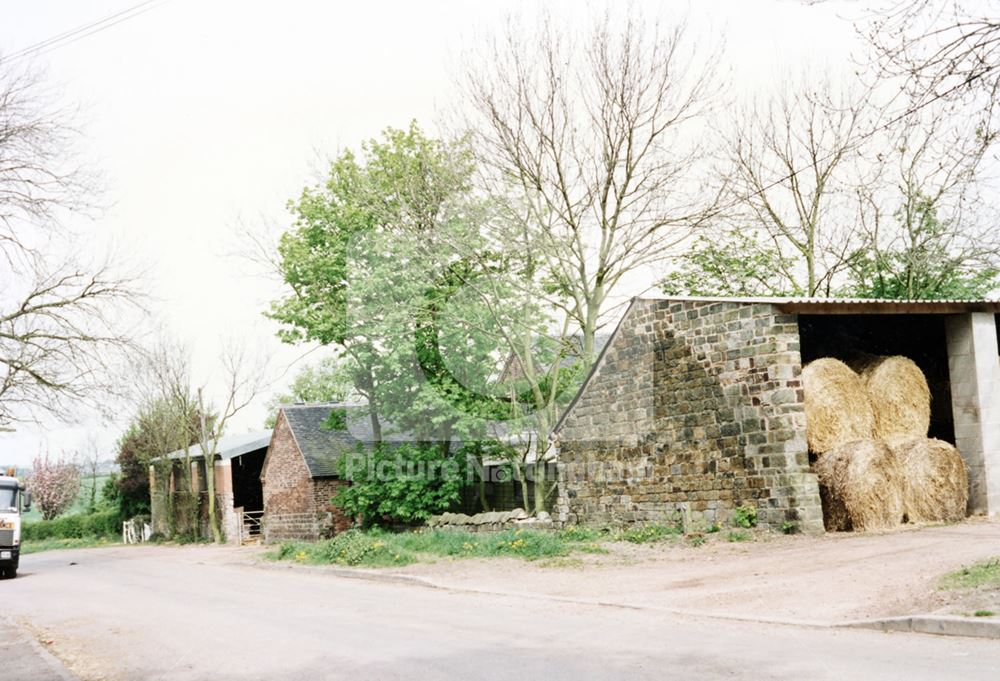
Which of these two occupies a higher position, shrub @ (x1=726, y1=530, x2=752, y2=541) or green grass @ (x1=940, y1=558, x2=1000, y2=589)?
green grass @ (x1=940, y1=558, x2=1000, y2=589)

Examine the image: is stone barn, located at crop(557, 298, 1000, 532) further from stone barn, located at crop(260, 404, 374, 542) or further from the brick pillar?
stone barn, located at crop(260, 404, 374, 542)

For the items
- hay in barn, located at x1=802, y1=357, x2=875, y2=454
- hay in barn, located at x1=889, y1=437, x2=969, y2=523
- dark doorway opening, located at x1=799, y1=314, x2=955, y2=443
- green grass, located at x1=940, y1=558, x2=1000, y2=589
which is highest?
dark doorway opening, located at x1=799, y1=314, x2=955, y2=443

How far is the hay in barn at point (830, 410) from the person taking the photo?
16.2 metres

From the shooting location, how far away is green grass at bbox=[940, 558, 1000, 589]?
942 centimetres

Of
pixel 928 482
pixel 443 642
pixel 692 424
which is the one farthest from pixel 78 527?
pixel 443 642

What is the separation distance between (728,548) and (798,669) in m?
9.11

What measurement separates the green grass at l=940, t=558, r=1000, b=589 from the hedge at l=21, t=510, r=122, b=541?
48685 mm

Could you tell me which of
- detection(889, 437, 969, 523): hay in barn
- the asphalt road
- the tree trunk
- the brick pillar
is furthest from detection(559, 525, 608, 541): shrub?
the tree trunk

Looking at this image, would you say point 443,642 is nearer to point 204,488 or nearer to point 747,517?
point 747,517

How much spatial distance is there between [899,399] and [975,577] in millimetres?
7440

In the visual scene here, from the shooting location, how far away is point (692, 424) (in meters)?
17.8

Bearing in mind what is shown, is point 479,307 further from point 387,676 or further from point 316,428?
point 387,676

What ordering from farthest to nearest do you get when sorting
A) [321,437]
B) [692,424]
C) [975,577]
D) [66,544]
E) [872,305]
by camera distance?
1. [66,544]
2. [321,437]
3. [692,424]
4. [872,305]
5. [975,577]

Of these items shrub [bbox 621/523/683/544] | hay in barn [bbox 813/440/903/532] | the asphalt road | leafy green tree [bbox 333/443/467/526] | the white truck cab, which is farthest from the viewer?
leafy green tree [bbox 333/443/467/526]
